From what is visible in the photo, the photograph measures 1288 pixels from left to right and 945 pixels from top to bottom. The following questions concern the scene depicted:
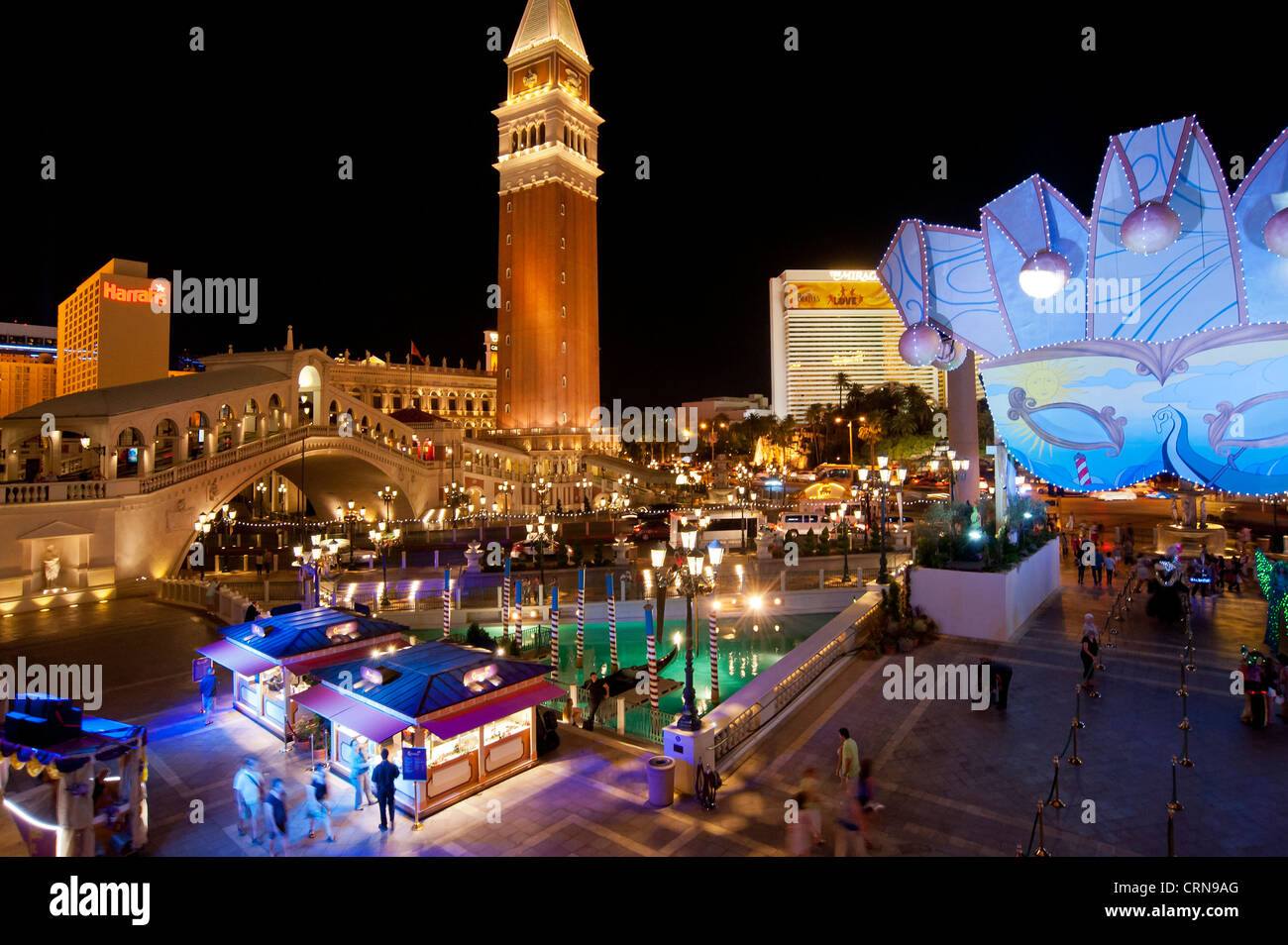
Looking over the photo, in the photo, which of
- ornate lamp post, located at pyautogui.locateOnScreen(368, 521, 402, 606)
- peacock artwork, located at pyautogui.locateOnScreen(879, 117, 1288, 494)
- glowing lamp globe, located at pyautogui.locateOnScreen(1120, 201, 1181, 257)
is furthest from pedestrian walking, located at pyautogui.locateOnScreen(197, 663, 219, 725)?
glowing lamp globe, located at pyautogui.locateOnScreen(1120, 201, 1181, 257)

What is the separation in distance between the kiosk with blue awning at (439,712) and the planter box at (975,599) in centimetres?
1025

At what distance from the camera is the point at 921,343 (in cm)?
1625

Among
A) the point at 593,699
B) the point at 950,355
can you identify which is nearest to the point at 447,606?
the point at 593,699

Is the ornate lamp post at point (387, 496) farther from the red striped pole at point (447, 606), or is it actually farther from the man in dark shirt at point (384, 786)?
the man in dark shirt at point (384, 786)

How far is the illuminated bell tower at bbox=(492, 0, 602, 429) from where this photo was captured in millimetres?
64750

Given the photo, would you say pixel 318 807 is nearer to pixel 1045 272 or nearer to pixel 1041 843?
pixel 1041 843

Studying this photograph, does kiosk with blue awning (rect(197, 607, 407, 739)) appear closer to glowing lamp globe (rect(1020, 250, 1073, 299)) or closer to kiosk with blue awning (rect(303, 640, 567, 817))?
kiosk with blue awning (rect(303, 640, 567, 817))

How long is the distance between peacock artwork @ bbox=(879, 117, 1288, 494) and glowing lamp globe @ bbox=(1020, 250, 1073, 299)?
32mm

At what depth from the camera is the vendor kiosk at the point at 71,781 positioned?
24.5 feet

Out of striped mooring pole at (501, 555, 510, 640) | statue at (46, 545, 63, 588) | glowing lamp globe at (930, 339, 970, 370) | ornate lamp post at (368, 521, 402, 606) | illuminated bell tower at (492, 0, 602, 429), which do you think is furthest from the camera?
Answer: illuminated bell tower at (492, 0, 602, 429)

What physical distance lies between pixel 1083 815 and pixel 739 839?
4.21m

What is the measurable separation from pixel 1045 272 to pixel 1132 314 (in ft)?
6.60
